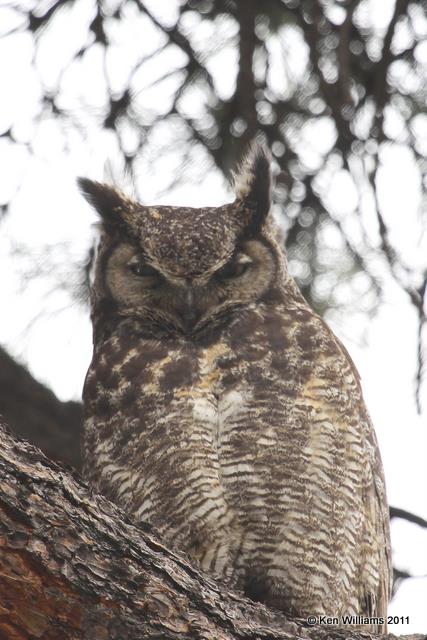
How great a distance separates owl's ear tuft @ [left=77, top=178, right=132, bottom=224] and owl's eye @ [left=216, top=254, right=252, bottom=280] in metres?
0.45

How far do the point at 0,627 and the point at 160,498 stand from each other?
36.3 inches

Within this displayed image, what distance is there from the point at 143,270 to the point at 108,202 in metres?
0.36

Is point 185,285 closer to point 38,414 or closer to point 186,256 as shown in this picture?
point 186,256

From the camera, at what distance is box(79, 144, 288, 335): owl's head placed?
3.09m

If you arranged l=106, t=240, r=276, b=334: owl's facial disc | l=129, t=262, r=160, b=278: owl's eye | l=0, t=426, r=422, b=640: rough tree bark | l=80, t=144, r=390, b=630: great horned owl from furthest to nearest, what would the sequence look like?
l=129, t=262, r=160, b=278: owl's eye → l=106, t=240, r=276, b=334: owl's facial disc → l=80, t=144, r=390, b=630: great horned owl → l=0, t=426, r=422, b=640: rough tree bark

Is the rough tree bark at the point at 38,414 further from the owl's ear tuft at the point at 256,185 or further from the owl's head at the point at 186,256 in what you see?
the owl's ear tuft at the point at 256,185

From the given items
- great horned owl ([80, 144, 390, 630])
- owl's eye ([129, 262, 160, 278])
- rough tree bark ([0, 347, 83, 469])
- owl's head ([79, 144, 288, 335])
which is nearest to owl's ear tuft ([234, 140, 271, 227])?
owl's head ([79, 144, 288, 335])

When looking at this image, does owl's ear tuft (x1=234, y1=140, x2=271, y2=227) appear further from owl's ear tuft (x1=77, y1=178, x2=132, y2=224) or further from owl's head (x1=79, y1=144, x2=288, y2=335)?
owl's ear tuft (x1=77, y1=178, x2=132, y2=224)

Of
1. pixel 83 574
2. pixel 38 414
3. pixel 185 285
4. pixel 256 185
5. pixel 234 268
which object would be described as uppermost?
pixel 256 185

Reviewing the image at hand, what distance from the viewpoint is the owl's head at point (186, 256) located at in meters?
3.09

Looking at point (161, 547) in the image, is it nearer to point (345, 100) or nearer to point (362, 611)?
point (362, 611)

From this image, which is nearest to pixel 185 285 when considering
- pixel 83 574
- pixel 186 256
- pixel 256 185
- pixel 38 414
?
pixel 186 256

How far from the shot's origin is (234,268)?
124 inches

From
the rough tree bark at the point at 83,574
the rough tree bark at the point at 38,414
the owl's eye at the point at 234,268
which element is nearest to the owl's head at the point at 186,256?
the owl's eye at the point at 234,268
